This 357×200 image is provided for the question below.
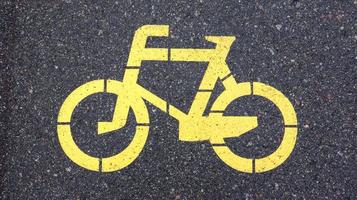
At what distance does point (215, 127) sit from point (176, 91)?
39 cm

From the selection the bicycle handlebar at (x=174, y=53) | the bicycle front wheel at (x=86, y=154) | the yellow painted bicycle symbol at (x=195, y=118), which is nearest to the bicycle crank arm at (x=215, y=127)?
the yellow painted bicycle symbol at (x=195, y=118)

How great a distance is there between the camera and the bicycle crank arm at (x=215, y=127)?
382 centimetres

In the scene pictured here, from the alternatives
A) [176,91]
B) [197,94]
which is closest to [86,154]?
[176,91]

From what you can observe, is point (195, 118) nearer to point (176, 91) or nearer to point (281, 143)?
point (176, 91)

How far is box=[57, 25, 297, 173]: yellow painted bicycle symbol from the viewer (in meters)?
3.81

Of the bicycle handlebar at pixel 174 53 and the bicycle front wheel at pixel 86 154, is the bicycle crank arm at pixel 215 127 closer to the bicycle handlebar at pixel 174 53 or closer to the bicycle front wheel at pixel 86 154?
the bicycle front wheel at pixel 86 154

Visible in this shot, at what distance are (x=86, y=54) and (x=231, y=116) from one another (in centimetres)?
116

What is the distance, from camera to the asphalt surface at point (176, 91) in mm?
3801

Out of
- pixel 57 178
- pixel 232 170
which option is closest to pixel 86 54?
pixel 57 178

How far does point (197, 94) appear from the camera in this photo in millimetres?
3865

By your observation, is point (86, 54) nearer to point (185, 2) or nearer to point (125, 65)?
point (125, 65)

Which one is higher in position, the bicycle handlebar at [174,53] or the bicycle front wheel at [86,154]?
the bicycle handlebar at [174,53]

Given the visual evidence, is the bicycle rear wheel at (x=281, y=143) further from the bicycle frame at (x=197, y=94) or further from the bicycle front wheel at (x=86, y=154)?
the bicycle front wheel at (x=86, y=154)

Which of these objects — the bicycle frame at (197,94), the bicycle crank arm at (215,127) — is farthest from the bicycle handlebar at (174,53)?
the bicycle crank arm at (215,127)
